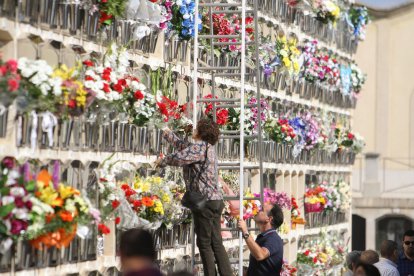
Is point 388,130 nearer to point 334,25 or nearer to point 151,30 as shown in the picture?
point 334,25

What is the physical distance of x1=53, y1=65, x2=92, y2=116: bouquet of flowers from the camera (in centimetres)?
1268

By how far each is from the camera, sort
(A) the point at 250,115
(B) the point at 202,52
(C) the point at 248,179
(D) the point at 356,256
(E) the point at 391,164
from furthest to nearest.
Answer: (E) the point at 391,164 < (C) the point at 248,179 < (A) the point at 250,115 < (B) the point at 202,52 < (D) the point at 356,256

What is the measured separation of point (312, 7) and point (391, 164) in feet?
63.6

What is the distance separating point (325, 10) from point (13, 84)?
42.8 feet

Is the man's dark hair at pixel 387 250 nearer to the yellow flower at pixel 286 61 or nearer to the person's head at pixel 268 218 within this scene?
the person's head at pixel 268 218

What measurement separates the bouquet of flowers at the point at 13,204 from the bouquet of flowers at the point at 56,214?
0.21 feet

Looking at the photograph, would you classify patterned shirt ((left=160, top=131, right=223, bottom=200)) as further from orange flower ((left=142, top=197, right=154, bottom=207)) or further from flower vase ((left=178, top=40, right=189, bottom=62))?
flower vase ((left=178, top=40, right=189, bottom=62))

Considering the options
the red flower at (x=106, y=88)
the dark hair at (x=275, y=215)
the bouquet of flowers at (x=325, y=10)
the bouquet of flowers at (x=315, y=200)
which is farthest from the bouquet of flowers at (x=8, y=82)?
the bouquet of flowers at (x=315, y=200)

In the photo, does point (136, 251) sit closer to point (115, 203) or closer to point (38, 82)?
point (38, 82)

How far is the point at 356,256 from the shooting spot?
51.2 ft

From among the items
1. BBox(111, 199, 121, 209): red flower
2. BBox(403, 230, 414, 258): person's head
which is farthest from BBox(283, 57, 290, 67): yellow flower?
BBox(111, 199, 121, 209): red flower

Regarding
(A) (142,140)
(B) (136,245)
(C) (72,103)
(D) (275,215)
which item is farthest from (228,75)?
(B) (136,245)

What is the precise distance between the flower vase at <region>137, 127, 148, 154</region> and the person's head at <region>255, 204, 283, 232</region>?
164cm

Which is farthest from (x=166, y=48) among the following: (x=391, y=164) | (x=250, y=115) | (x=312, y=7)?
(x=391, y=164)
